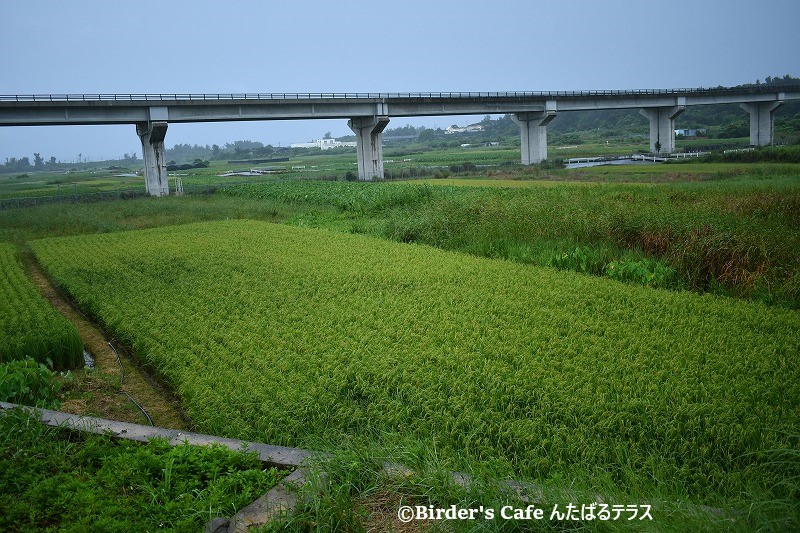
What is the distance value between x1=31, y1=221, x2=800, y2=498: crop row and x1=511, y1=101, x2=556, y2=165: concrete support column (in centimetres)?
3813

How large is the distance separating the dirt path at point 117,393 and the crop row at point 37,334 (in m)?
0.33

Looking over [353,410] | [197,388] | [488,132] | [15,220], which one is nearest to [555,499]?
[353,410]

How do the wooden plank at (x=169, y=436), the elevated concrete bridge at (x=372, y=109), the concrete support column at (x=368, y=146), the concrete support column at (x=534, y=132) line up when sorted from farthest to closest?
the concrete support column at (x=534, y=132), the concrete support column at (x=368, y=146), the elevated concrete bridge at (x=372, y=109), the wooden plank at (x=169, y=436)

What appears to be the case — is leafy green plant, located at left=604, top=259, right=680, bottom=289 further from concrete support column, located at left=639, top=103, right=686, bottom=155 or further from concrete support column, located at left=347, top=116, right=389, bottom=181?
concrete support column, located at left=639, top=103, right=686, bottom=155

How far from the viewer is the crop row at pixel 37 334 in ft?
27.7

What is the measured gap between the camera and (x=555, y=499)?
13.2ft

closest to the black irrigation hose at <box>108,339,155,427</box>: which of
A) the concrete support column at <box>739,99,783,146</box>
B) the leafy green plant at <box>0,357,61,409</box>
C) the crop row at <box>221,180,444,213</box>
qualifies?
the leafy green plant at <box>0,357,61,409</box>

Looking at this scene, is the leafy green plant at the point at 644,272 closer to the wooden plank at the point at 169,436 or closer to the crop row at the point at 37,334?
the wooden plank at the point at 169,436

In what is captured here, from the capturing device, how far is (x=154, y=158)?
118ft

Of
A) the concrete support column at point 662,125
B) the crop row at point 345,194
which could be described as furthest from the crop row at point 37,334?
the concrete support column at point 662,125

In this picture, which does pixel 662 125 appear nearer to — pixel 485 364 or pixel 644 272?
pixel 644 272

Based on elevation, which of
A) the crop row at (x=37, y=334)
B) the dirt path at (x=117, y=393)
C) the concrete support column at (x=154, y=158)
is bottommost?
the dirt path at (x=117, y=393)

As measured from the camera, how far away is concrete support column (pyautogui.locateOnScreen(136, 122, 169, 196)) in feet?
117

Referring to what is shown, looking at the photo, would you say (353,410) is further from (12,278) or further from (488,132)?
(488,132)
